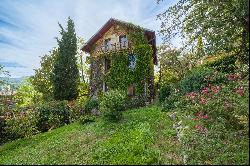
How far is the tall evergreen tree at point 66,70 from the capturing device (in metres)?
38.7

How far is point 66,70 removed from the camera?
3972 cm

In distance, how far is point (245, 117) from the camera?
12.8 metres

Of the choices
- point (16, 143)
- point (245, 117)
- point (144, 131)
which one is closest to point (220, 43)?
point (245, 117)

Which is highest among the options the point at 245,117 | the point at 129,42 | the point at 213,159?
the point at 129,42

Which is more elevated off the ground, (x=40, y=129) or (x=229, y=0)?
(x=229, y=0)

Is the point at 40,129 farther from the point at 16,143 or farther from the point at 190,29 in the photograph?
the point at 190,29

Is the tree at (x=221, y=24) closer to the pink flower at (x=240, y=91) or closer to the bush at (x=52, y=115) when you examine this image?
the pink flower at (x=240, y=91)

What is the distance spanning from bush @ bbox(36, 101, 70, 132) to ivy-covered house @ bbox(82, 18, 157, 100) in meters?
7.15

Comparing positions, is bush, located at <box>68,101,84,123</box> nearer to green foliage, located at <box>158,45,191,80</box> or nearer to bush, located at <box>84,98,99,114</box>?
bush, located at <box>84,98,99,114</box>

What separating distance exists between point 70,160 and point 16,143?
350 inches

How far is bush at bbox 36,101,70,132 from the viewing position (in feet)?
86.4

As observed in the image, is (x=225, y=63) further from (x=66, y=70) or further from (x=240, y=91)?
(x=66, y=70)

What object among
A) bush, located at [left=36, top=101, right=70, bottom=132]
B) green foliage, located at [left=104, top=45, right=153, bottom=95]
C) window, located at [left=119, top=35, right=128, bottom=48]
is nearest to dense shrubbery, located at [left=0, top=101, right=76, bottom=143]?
bush, located at [left=36, top=101, right=70, bottom=132]

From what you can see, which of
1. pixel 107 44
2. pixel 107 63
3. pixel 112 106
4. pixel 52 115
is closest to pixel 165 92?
pixel 112 106
